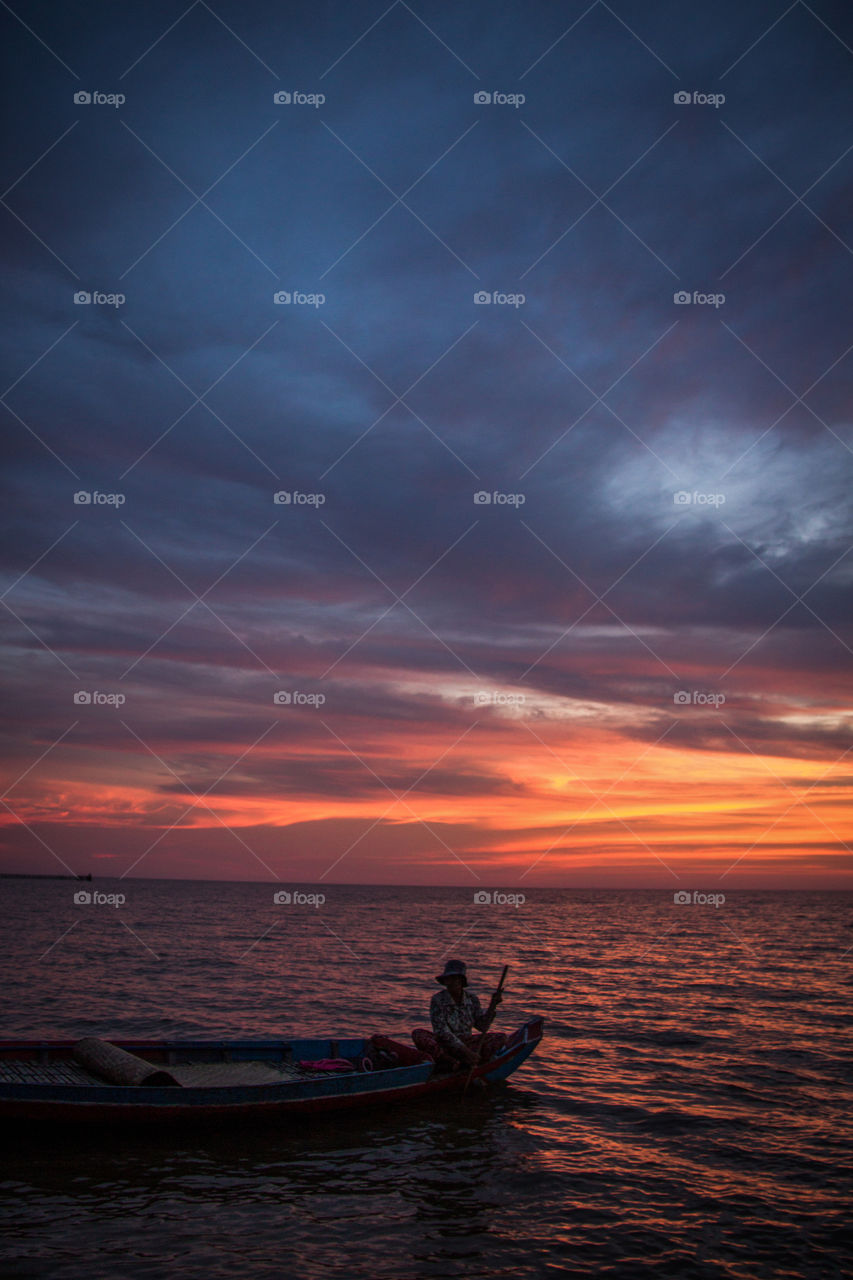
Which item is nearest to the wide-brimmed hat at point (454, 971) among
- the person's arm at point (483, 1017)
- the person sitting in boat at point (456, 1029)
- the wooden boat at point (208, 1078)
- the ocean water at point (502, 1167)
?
the person sitting in boat at point (456, 1029)

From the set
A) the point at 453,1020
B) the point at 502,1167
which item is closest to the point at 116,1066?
the point at 453,1020

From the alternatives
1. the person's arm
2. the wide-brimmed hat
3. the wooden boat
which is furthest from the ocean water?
the wide-brimmed hat

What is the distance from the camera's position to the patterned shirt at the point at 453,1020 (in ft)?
49.0

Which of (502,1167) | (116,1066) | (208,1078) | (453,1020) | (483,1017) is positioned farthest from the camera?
(483,1017)

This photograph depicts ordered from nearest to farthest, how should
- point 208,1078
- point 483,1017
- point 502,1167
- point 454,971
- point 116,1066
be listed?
point 502,1167, point 116,1066, point 208,1078, point 454,971, point 483,1017

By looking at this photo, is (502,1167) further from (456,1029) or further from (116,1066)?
(116,1066)

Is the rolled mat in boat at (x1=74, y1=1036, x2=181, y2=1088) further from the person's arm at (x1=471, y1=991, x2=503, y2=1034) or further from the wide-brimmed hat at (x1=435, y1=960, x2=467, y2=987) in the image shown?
the person's arm at (x1=471, y1=991, x2=503, y2=1034)

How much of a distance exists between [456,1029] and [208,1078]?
179 inches

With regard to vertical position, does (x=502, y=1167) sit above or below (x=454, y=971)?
below

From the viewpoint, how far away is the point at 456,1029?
15148 mm

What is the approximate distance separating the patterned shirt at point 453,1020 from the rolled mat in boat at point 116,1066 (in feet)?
15.4

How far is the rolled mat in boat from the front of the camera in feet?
42.8

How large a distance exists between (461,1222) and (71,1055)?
8.27 m

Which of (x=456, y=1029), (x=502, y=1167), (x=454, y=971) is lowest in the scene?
(x=502, y=1167)
